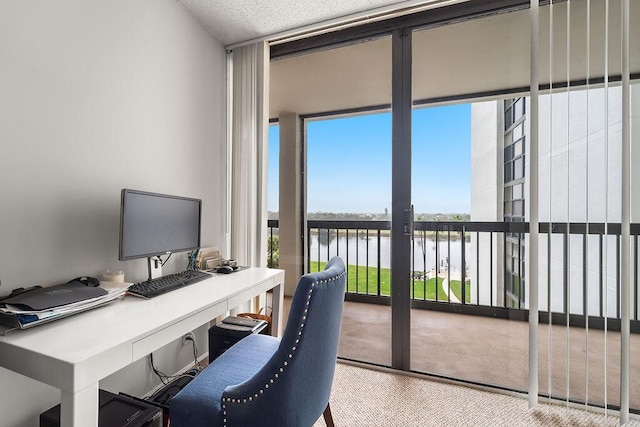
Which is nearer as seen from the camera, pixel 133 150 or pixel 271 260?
pixel 133 150

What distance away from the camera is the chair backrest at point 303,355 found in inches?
37.6

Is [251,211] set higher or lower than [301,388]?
higher

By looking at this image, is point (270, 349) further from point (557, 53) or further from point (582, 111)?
point (557, 53)

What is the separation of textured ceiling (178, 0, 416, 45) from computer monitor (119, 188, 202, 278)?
1.32 meters

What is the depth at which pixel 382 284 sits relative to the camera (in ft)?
8.37

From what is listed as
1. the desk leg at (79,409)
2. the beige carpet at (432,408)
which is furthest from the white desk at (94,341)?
the beige carpet at (432,408)

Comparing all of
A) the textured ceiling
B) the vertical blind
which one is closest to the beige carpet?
the vertical blind

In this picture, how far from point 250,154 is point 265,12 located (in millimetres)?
986

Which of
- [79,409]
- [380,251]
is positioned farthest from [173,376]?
[380,251]

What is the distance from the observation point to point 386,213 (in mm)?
2262

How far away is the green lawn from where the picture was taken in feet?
7.33

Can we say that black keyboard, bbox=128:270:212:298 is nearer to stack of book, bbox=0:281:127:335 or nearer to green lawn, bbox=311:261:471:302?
stack of book, bbox=0:281:127:335

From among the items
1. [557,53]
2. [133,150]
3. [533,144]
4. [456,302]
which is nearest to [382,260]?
[456,302]

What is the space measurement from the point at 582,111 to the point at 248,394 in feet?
7.06
